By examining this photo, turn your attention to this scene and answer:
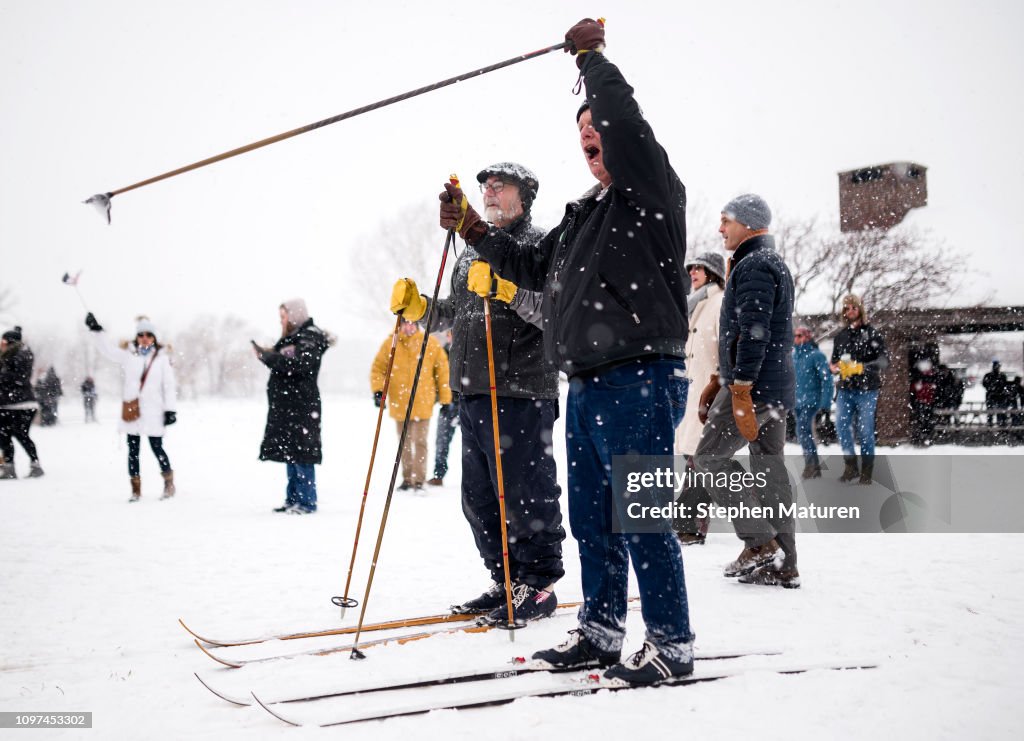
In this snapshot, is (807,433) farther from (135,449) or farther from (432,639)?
(135,449)

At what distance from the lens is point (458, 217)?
3021 millimetres

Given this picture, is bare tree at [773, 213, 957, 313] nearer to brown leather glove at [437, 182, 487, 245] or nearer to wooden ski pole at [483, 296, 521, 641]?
wooden ski pole at [483, 296, 521, 641]

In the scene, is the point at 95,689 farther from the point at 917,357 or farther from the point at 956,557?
the point at 917,357

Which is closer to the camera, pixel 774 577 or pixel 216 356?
pixel 774 577

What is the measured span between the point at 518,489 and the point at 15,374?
1020cm

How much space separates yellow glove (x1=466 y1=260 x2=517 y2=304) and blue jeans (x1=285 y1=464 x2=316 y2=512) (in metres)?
4.66

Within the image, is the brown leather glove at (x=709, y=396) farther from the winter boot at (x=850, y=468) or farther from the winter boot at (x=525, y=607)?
the winter boot at (x=850, y=468)

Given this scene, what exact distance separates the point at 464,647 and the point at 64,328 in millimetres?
131466

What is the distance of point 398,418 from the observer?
9125mm

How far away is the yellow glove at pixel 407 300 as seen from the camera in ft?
11.9

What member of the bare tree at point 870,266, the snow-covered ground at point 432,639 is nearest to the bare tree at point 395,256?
the bare tree at point 870,266

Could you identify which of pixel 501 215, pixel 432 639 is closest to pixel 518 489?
pixel 432 639

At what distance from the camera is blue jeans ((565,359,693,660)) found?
2.53 m

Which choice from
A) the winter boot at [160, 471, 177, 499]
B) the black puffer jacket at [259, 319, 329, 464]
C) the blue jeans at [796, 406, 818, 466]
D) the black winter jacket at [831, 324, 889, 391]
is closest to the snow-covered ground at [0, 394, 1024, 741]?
the black puffer jacket at [259, 319, 329, 464]
